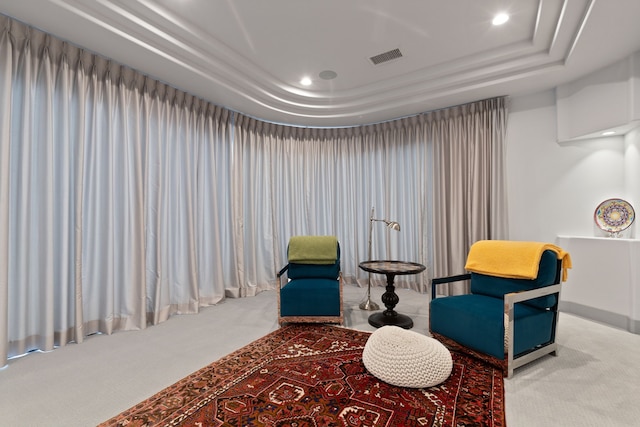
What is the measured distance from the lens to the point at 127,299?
305 centimetres

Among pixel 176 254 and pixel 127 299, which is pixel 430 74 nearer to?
pixel 176 254

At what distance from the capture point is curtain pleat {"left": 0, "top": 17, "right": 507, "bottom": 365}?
2.47m

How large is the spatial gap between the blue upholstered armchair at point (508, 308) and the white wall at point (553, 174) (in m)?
1.43

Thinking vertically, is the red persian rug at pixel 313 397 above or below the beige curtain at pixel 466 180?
below

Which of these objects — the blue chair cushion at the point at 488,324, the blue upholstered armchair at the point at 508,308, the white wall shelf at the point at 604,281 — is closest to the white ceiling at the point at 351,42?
the white wall shelf at the point at 604,281

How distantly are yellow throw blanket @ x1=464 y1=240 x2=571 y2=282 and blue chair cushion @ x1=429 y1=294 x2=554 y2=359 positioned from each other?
26 centimetres

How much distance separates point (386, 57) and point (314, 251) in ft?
7.84

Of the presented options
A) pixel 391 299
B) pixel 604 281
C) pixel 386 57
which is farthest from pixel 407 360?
pixel 386 57

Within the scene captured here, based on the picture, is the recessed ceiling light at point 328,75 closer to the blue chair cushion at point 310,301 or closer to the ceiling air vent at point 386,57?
the ceiling air vent at point 386,57

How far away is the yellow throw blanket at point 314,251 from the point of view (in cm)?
355

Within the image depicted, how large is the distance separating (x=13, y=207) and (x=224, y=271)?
2340 millimetres

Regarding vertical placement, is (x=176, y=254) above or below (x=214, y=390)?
above

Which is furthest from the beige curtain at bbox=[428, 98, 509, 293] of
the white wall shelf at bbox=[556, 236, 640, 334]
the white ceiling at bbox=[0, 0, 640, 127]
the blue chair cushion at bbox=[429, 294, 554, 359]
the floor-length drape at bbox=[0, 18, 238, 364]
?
the floor-length drape at bbox=[0, 18, 238, 364]

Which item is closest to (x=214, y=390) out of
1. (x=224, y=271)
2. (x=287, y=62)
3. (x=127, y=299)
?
(x=127, y=299)
